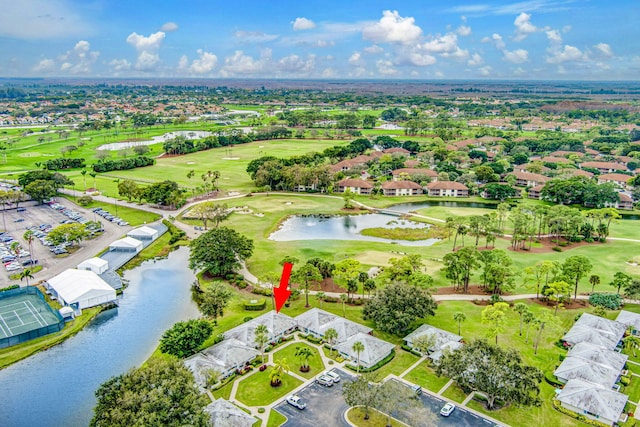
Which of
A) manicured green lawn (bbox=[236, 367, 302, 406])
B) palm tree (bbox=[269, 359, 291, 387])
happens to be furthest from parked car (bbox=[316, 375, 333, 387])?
palm tree (bbox=[269, 359, 291, 387])

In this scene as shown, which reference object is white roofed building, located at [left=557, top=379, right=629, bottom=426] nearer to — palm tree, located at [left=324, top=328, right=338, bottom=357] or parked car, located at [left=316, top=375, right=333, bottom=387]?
parked car, located at [left=316, top=375, right=333, bottom=387]

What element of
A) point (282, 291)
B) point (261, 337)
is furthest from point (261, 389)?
point (282, 291)

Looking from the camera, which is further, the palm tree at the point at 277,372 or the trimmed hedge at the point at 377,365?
the trimmed hedge at the point at 377,365

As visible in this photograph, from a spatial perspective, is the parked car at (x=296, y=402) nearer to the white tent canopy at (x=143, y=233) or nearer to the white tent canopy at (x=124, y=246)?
the white tent canopy at (x=124, y=246)

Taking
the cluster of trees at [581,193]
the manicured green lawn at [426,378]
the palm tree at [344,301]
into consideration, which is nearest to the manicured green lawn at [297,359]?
the palm tree at [344,301]

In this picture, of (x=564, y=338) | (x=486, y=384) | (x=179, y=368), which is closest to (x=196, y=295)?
(x=179, y=368)
